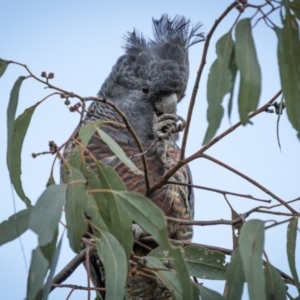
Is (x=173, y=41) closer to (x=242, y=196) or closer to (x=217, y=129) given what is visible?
(x=242, y=196)

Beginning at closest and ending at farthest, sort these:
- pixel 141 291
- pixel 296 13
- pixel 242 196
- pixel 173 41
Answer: pixel 296 13 → pixel 242 196 → pixel 141 291 → pixel 173 41

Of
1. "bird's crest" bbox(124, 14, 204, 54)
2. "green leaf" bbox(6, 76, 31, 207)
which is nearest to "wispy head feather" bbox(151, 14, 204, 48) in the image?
"bird's crest" bbox(124, 14, 204, 54)

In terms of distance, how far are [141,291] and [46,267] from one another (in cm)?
143

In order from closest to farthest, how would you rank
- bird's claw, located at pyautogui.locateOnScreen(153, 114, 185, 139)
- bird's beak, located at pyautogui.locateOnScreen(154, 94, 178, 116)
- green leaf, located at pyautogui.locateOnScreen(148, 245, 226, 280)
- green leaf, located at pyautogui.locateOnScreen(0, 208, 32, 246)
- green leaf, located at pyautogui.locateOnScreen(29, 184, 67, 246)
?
green leaf, located at pyautogui.locateOnScreen(29, 184, 67, 246) → green leaf, located at pyautogui.locateOnScreen(0, 208, 32, 246) → green leaf, located at pyautogui.locateOnScreen(148, 245, 226, 280) → bird's claw, located at pyautogui.locateOnScreen(153, 114, 185, 139) → bird's beak, located at pyautogui.locateOnScreen(154, 94, 178, 116)

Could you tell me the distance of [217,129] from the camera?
4.98 ft

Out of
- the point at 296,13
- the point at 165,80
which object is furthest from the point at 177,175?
the point at 296,13

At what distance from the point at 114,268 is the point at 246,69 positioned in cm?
57

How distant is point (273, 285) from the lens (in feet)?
5.92

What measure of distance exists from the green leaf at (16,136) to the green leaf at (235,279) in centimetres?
60

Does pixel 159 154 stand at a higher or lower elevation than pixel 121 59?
lower

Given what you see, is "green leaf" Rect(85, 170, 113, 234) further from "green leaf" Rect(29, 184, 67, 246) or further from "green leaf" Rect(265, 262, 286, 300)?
"green leaf" Rect(265, 262, 286, 300)

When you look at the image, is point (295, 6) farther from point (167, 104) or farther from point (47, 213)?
point (167, 104)

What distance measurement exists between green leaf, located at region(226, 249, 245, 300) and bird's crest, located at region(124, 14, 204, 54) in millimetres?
1814

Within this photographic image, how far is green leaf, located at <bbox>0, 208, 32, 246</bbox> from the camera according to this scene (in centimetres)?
160
